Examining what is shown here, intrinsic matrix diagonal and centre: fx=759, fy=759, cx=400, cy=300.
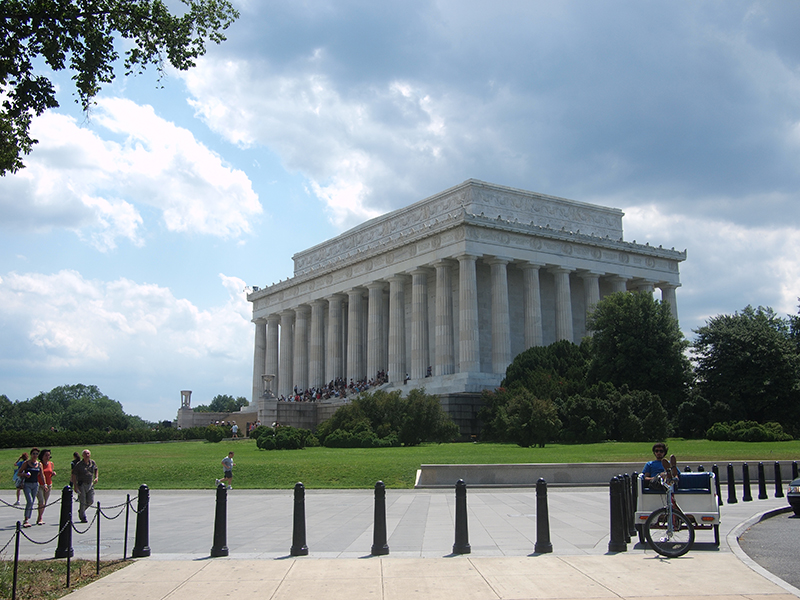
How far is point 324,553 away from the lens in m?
15.0

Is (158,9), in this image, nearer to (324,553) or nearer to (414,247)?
(324,553)

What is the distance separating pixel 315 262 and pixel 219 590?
93.5m

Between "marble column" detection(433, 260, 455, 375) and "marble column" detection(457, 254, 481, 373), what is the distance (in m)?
1.49

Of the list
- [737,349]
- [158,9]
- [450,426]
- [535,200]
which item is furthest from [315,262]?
[158,9]

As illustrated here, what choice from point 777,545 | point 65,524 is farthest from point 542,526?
point 65,524

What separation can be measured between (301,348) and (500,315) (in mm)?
35892

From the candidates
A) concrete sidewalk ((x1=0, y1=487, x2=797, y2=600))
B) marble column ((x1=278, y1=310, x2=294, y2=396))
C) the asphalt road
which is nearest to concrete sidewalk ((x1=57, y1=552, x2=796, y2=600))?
concrete sidewalk ((x1=0, y1=487, x2=797, y2=600))

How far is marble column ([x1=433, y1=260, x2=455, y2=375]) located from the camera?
71019mm

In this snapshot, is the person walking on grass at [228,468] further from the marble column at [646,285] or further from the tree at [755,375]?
the marble column at [646,285]

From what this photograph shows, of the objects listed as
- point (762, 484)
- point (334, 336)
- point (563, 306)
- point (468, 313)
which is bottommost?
point (762, 484)

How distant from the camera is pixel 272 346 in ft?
343

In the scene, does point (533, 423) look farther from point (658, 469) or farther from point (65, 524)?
point (65, 524)

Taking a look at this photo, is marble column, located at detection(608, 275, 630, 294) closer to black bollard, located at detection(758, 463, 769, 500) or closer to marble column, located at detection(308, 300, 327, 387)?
marble column, located at detection(308, 300, 327, 387)

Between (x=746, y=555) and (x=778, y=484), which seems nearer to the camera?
(x=746, y=555)
